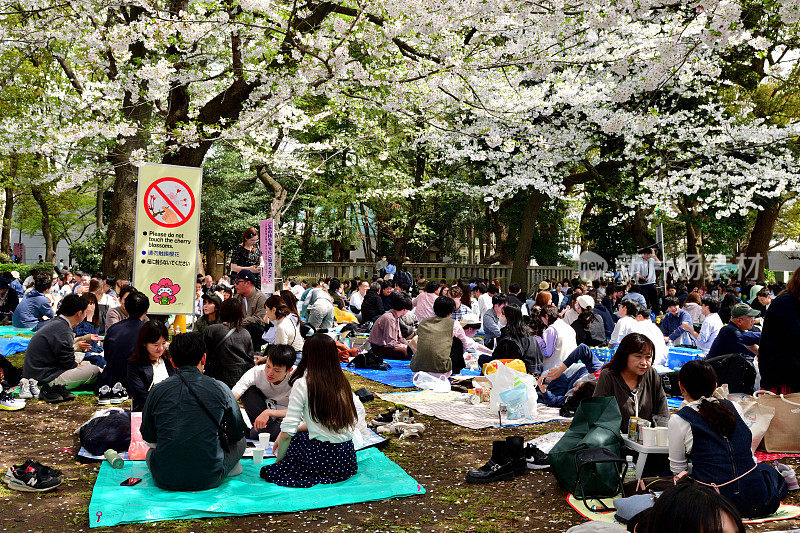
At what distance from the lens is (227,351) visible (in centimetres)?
727

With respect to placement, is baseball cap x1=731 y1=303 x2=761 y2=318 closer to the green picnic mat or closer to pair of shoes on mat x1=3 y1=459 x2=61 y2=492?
the green picnic mat

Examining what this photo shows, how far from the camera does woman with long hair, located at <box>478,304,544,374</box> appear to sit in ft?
27.7

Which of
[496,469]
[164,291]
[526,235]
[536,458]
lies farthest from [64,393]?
[526,235]

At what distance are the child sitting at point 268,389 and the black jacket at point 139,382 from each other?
0.84 metres

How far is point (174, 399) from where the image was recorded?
16.2 ft

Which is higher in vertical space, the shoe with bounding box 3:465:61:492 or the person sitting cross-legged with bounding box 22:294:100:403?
the person sitting cross-legged with bounding box 22:294:100:403

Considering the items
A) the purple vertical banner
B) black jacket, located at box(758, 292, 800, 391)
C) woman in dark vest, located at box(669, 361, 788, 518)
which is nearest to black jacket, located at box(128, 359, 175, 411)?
woman in dark vest, located at box(669, 361, 788, 518)

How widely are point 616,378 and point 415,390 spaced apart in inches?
163

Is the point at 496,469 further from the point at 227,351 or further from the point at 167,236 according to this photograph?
the point at 167,236

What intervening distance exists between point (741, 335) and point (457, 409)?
3.21m

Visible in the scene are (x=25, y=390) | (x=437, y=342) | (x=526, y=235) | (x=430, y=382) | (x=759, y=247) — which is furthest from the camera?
(x=759, y=247)

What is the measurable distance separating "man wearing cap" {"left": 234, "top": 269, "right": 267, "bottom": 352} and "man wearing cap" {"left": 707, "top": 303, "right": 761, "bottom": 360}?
5770 millimetres

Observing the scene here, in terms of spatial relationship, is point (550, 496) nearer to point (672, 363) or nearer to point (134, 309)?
point (134, 309)

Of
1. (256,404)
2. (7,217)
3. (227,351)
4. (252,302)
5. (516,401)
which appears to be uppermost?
(7,217)
